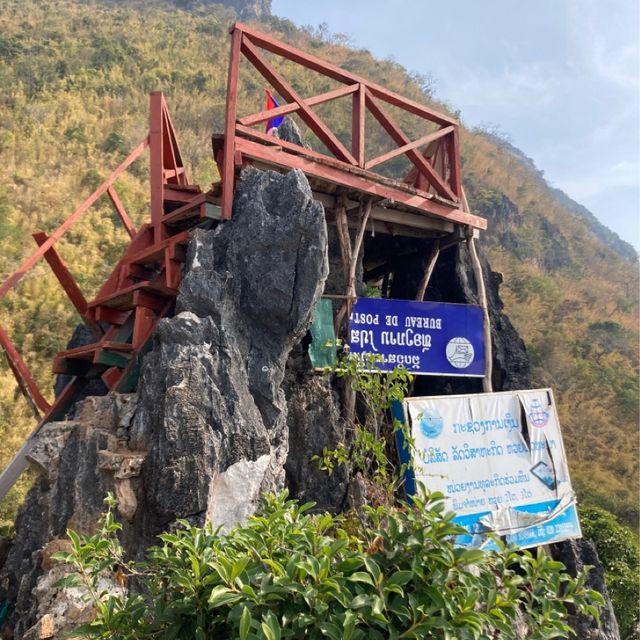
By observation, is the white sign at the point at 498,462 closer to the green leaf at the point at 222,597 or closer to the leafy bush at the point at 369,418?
the leafy bush at the point at 369,418

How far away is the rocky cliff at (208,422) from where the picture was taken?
12.3 feet

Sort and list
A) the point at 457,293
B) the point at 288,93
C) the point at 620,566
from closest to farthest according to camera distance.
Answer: the point at 288,93 → the point at 457,293 → the point at 620,566

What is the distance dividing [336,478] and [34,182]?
1687 cm

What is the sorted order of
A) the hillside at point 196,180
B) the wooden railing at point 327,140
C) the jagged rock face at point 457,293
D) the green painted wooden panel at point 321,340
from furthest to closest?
the hillside at point 196,180
the jagged rock face at point 457,293
the green painted wooden panel at point 321,340
the wooden railing at point 327,140

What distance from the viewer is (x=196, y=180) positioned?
21.3 metres

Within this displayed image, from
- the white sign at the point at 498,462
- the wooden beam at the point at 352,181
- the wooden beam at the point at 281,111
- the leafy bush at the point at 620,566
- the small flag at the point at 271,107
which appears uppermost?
the small flag at the point at 271,107

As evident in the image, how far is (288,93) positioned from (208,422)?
360 cm

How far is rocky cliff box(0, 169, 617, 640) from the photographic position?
3.74 metres

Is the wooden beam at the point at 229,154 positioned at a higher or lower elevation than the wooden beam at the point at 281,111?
lower

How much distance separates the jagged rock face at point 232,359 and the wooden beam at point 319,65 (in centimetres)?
149

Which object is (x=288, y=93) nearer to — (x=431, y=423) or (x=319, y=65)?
(x=319, y=65)

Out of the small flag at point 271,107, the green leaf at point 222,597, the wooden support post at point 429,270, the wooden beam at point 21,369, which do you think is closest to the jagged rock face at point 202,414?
the wooden beam at point 21,369

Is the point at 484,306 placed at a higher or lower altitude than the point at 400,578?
higher

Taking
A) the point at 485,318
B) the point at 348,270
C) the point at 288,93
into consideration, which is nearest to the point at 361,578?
the point at 348,270
